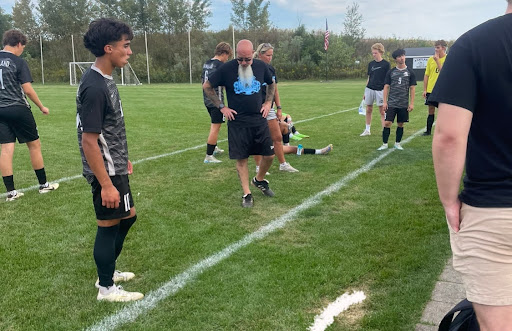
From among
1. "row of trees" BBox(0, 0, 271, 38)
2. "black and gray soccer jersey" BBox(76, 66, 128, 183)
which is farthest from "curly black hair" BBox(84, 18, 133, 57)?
"row of trees" BBox(0, 0, 271, 38)

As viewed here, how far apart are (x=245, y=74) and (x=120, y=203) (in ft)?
9.02

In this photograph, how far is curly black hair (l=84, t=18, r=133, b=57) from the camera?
9.00 feet

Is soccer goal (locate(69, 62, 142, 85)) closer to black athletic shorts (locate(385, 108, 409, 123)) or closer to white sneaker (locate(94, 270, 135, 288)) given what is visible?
black athletic shorts (locate(385, 108, 409, 123))

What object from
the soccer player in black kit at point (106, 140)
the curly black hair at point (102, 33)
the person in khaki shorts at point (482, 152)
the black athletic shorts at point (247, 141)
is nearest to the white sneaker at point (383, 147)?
the black athletic shorts at point (247, 141)

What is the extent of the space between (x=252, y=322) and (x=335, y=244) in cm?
149

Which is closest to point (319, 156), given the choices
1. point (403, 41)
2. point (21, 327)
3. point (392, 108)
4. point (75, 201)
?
point (392, 108)

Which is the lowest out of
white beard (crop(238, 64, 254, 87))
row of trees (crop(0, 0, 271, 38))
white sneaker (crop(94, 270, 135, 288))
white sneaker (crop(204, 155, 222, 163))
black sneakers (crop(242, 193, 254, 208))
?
white sneaker (crop(94, 270, 135, 288))

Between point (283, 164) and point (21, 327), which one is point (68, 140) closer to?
point (283, 164)

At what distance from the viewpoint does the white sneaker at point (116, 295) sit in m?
3.05

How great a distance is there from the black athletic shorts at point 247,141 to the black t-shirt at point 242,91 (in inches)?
3.0

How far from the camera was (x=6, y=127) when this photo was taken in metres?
5.52

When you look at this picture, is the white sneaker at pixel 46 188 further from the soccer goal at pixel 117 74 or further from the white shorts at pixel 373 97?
the soccer goal at pixel 117 74

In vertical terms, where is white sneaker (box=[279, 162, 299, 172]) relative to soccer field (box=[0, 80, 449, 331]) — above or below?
above

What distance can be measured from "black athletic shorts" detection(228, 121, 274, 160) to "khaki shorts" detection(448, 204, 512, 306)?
12.4 feet
